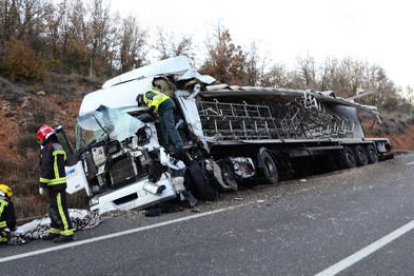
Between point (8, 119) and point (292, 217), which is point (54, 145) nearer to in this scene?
point (292, 217)

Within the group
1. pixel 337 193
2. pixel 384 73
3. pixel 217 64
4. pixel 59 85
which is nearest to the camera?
pixel 337 193

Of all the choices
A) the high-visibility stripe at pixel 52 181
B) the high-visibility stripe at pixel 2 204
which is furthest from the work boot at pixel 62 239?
the high-visibility stripe at pixel 2 204

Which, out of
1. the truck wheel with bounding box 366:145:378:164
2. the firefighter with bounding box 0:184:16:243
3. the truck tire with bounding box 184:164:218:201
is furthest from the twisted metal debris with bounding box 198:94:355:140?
the firefighter with bounding box 0:184:16:243

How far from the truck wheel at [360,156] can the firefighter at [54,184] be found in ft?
39.2

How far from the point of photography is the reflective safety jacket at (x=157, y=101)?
24.8ft

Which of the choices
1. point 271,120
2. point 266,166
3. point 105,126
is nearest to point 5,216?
point 105,126

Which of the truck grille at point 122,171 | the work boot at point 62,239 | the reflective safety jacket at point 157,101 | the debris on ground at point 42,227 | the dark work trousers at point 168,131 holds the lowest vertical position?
the work boot at point 62,239

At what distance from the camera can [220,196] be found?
8305mm

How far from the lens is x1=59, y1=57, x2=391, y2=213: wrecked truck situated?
7047 millimetres

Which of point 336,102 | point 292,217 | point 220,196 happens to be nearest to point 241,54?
point 336,102

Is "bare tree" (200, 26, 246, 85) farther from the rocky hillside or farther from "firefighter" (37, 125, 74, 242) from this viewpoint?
"firefighter" (37, 125, 74, 242)

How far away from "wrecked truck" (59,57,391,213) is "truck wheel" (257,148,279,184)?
0.08ft

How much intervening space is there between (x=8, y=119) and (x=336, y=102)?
1136 centimetres

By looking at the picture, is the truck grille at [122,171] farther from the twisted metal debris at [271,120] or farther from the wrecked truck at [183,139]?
the twisted metal debris at [271,120]
